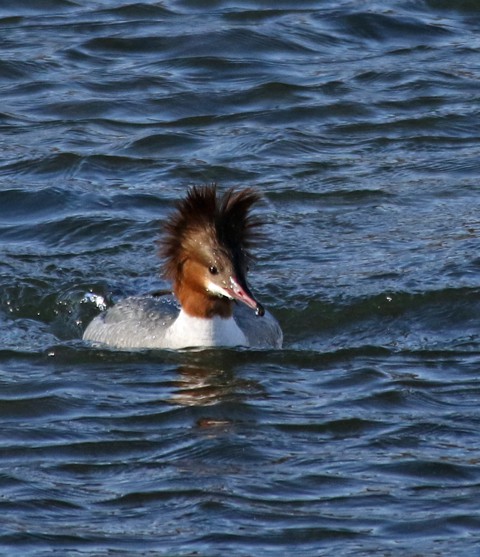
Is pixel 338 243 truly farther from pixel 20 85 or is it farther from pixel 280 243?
pixel 20 85

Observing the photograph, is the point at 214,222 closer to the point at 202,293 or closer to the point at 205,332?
the point at 202,293

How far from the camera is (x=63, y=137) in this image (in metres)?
13.0

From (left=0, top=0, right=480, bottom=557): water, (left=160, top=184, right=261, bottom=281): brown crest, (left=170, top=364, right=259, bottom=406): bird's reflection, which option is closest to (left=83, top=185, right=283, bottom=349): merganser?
(left=160, top=184, right=261, bottom=281): brown crest

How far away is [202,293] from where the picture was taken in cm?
900

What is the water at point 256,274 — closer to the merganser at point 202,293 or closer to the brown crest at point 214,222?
the merganser at point 202,293

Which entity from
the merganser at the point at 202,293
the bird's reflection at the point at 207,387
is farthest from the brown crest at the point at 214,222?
the bird's reflection at the point at 207,387

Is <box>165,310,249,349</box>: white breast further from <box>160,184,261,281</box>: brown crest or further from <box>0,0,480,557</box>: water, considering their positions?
<box>160,184,261,281</box>: brown crest

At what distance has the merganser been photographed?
8719mm

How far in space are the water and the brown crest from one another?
2.28 ft

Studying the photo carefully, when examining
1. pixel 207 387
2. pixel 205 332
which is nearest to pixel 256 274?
pixel 205 332

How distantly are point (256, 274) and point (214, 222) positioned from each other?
1.75 metres

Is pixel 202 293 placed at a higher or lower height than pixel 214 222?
lower

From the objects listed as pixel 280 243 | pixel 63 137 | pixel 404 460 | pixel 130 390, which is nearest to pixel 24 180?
pixel 63 137

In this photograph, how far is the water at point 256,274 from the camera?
22.2ft
